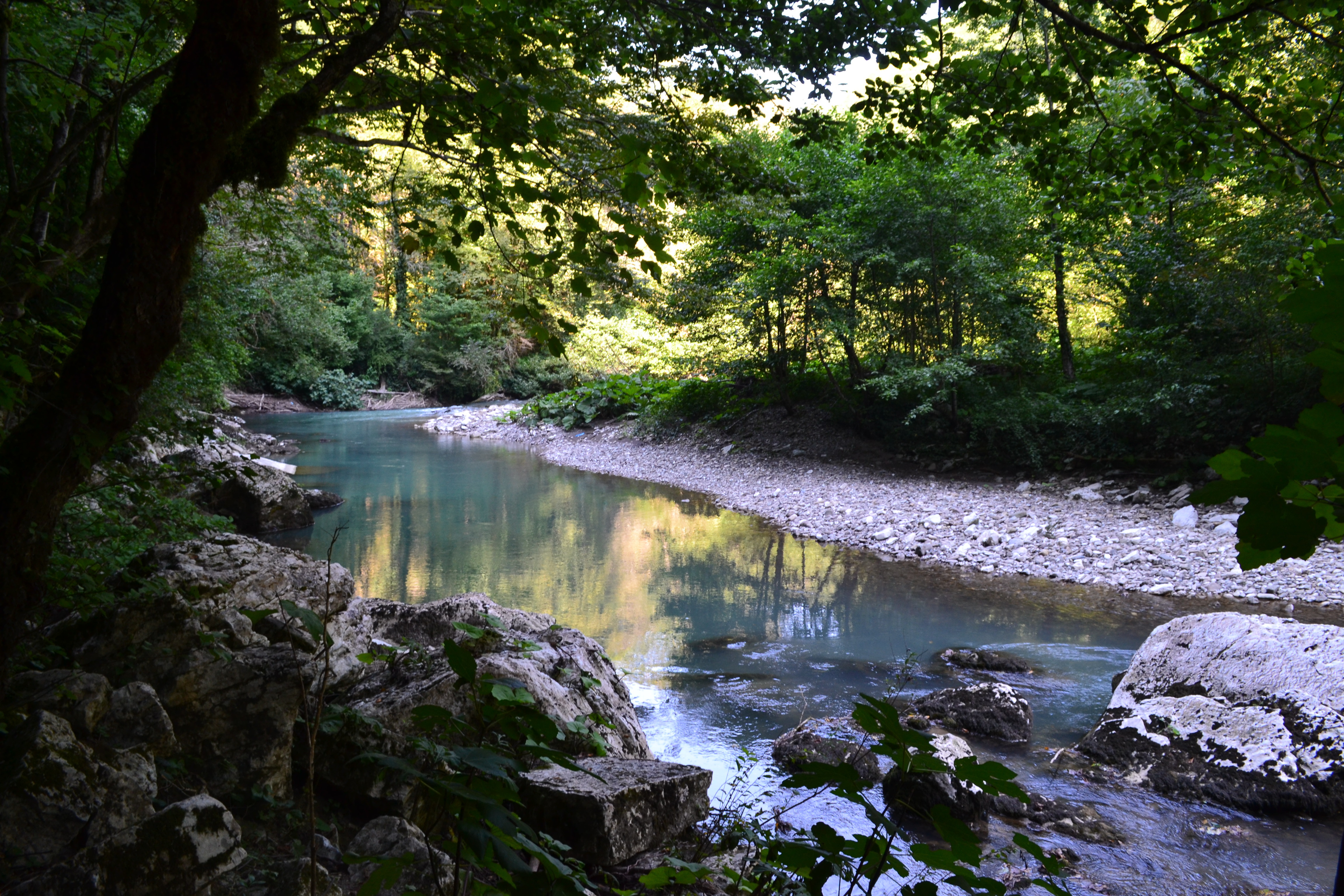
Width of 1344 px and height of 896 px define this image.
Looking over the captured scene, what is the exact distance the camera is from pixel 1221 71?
11.7 ft

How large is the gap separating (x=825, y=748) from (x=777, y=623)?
2957 mm

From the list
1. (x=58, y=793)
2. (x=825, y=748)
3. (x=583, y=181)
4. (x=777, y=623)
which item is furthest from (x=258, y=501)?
(x=58, y=793)

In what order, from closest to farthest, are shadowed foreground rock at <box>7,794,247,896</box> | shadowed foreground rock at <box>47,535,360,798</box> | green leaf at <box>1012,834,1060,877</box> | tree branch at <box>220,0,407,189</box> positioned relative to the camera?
1. green leaf at <box>1012,834,1060,877</box>
2. shadowed foreground rock at <box>7,794,247,896</box>
3. tree branch at <box>220,0,407,189</box>
4. shadowed foreground rock at <box>47,535,360,798</box>

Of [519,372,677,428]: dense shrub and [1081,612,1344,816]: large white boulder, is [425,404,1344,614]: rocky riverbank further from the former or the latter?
[519,372,677,428]: dense shrub

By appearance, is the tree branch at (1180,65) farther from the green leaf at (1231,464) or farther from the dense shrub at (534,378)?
the dense shrub at (534,378)

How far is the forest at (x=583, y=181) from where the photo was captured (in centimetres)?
193

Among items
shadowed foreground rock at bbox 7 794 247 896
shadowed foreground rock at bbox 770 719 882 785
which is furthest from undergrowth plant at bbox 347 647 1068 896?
shadowed foreground rock at bbox 770 719 882 785

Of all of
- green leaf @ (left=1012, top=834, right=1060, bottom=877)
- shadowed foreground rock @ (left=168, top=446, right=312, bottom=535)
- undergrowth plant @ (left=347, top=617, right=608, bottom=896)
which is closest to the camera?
undergrowth plant @ (left=347, top=617, right=608, bottom=896)

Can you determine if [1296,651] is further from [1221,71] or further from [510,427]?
[510,427]

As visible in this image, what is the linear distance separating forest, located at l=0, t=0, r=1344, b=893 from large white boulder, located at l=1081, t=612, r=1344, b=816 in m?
2.10

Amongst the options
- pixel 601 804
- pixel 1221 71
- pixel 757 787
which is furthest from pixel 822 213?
pixel 601 804

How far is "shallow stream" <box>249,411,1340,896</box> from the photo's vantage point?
354cm

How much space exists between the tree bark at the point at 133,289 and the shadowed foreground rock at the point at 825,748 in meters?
3.20

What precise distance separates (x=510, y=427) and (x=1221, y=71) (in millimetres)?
20795
